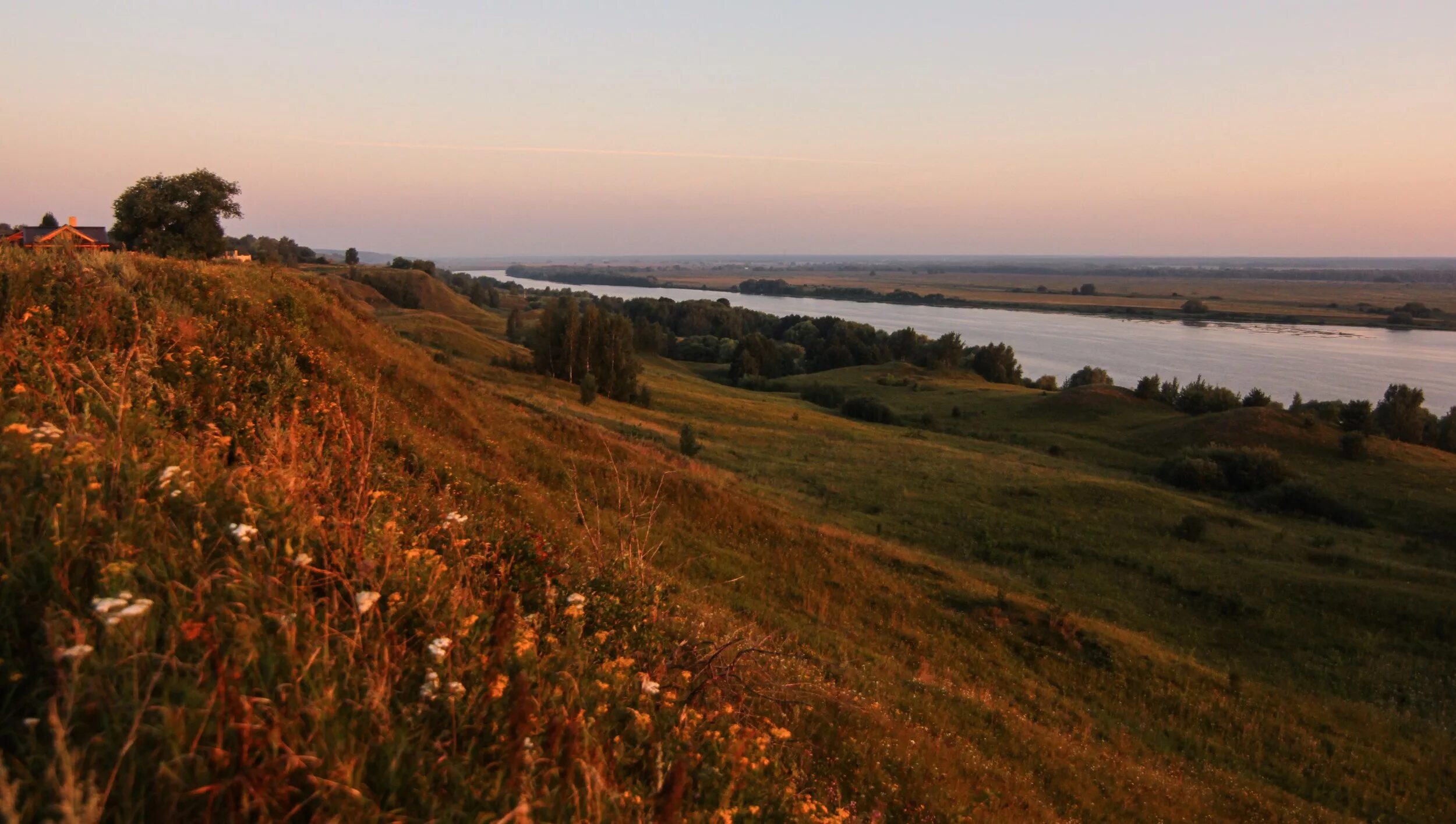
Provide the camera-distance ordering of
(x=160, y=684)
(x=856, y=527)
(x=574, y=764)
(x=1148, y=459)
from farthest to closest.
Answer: (x=1148, y=459)
(x=856, y=527)
(x=574, y=764)
(x=160, y=684)

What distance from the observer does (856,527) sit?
902 inches

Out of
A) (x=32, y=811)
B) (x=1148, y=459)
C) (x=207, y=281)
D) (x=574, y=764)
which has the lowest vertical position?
(x=1148, y=459)

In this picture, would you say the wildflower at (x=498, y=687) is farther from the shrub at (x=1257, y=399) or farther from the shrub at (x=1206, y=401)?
the shrub at (x=1257, y=399)

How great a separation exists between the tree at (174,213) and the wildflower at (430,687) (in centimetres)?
3211

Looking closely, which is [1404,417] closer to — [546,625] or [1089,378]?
[1089,378]

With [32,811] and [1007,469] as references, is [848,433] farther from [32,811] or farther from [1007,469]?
[32,811]

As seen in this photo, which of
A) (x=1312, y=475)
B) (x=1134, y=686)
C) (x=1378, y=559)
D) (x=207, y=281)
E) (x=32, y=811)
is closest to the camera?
(x=32, y=811)

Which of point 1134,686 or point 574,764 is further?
point 1134,686

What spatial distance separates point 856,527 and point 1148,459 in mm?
33287

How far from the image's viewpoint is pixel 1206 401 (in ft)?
191

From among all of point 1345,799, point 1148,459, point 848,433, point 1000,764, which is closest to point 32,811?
point 1000,764

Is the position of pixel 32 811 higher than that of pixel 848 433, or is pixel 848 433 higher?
pixel 32 811

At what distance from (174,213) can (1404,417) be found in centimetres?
7407

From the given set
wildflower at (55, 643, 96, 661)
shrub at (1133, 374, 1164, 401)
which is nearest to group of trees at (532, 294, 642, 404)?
shrub at (1133, 374, 1164, 401)
